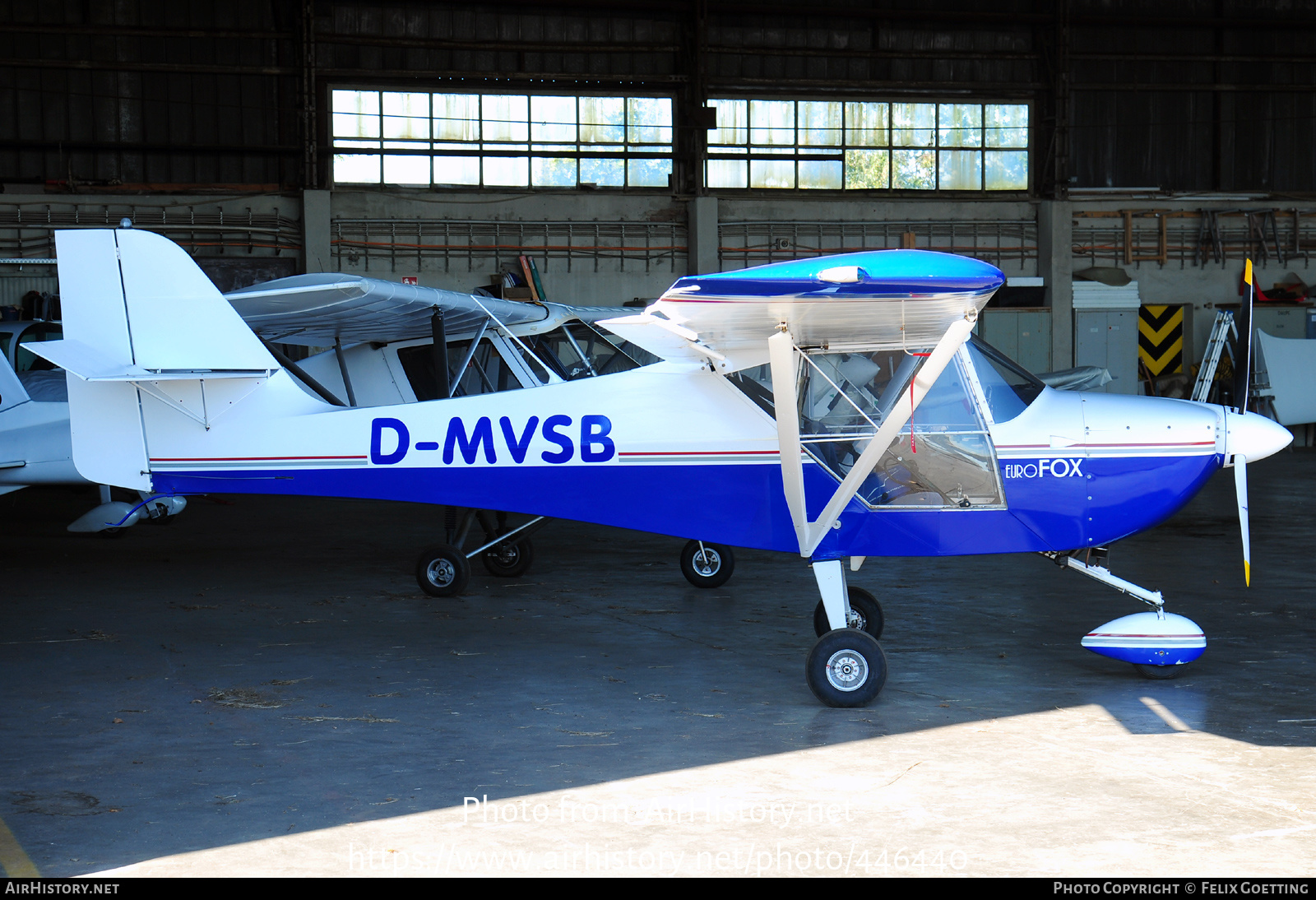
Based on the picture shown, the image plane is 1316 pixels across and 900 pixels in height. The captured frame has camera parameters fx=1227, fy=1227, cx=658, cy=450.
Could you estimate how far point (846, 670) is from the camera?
569 centimetres

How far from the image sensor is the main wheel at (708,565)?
8961 millimetres

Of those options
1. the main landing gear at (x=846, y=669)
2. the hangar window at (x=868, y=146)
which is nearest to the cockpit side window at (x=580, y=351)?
the main landing gear at (x=846, y=669)

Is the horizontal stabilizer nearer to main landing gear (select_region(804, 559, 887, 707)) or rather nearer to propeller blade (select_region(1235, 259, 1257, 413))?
main landing gear (select_region(804, 559, 887, 707))

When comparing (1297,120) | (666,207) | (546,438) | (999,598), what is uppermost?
(1297,120)

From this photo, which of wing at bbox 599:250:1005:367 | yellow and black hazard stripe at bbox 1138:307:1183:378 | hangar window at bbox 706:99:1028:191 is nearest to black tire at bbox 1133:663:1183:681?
wing at bbox 599:250:1005:367

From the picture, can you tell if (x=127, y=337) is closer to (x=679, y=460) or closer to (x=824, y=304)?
(x=679, y=460)

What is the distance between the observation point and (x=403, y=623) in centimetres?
772

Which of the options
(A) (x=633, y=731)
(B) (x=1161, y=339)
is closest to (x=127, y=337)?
(A) (x=633, y=731)

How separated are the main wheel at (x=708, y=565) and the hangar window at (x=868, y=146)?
1586 centimetres

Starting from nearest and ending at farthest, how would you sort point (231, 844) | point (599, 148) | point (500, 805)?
point (231, 844) → point (500, 805) → point (599, 148)

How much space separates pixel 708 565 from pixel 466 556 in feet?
5.78

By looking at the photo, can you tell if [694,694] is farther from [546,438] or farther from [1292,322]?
[1292,322]

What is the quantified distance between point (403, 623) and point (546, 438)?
189 cm
